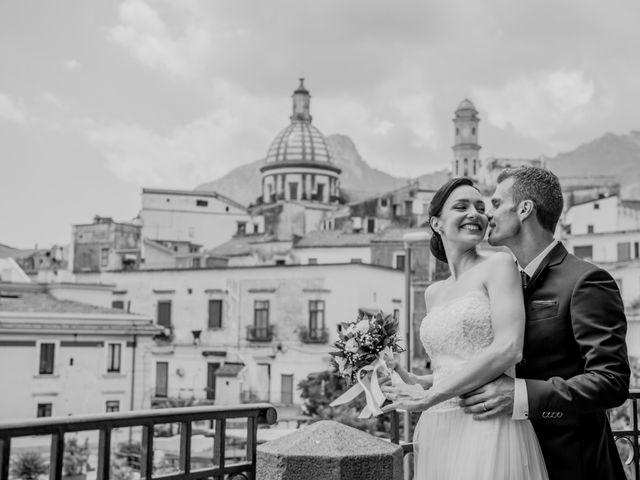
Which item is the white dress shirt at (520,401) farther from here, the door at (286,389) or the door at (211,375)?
the door at (211,375)

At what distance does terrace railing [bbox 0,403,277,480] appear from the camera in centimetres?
319

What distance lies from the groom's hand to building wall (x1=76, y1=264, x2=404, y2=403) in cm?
3283

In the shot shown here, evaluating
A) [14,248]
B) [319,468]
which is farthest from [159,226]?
[319,468]

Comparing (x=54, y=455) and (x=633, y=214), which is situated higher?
(x=633, y=214)

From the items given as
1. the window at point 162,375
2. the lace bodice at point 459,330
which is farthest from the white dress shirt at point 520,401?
the window at point 162,375

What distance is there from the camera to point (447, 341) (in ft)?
10.9

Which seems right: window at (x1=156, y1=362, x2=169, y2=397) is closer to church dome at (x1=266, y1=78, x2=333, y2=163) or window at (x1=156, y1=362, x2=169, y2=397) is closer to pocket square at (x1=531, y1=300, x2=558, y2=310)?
church dome at (x1=266, y1=78, x2=333, y2=163)

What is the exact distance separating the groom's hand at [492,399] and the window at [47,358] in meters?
21.9

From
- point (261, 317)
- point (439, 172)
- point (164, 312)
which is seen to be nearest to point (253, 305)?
point (261, 317)

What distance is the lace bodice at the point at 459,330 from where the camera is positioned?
322 centimetres

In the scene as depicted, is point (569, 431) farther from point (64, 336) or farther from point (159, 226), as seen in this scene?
point (159, 226)

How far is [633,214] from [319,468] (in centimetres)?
4153

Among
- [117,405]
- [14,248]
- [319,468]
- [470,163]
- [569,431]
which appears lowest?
[117,405]

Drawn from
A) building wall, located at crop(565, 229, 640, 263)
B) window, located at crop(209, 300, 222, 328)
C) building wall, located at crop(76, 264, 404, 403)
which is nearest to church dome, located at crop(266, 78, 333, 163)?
building wall, located at crop(76, 264, 404, 403)
